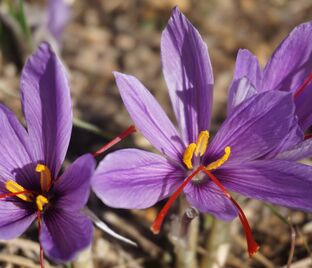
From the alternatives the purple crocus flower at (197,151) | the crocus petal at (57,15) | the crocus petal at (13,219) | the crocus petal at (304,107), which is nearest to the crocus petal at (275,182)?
the purple crocus flower at (197,151)

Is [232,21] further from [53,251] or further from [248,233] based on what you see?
[53,251]

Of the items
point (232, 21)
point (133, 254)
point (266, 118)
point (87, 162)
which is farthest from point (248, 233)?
point (232, 21)

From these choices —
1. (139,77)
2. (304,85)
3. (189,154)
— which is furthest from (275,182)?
(139,77)

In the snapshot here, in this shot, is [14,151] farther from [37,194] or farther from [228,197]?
[228,197]

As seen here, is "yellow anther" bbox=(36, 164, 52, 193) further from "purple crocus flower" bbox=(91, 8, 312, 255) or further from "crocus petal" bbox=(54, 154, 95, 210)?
"purple crocus flower" bbox=(91, 8, 312, 255)

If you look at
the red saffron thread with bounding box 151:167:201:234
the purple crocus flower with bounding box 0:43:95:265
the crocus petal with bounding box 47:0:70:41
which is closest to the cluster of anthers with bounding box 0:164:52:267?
the purple crocus flower with bounding box 0:43:95:265
